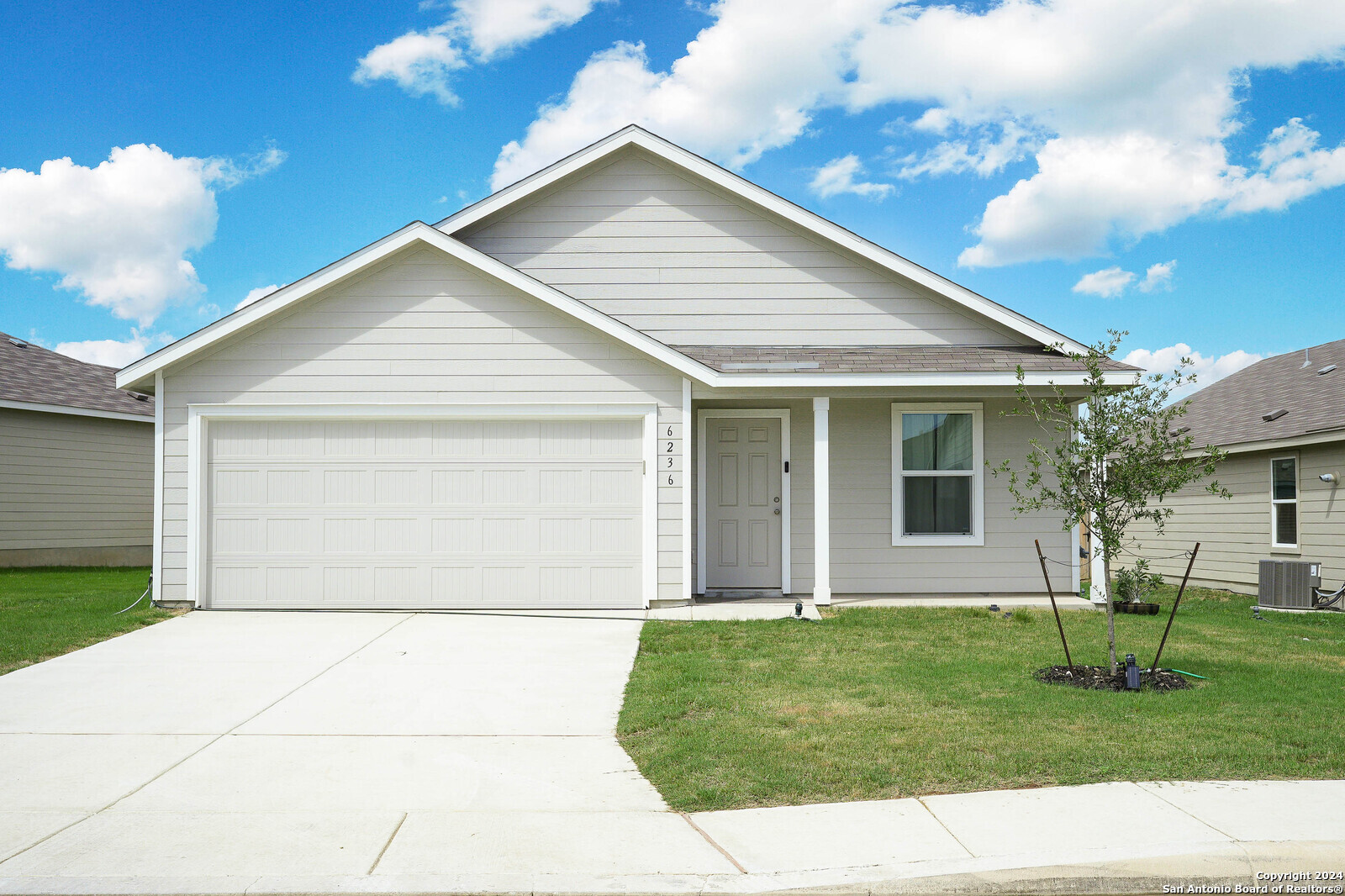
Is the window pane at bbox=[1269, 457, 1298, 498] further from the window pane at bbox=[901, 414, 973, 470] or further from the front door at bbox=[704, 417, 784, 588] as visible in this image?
the front door at bbox=[704, 417, 784, 588]

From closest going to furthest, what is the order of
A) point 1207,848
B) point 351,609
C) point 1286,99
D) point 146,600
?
point 1207,848
point 351,609
point 146,600
point 1286,99

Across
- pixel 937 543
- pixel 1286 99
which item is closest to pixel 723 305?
pixel 937 543

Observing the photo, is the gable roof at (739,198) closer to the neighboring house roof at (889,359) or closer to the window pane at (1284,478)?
the neighboring house roof at (889,359)

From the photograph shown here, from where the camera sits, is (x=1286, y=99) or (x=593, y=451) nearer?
(x=593, y=451)

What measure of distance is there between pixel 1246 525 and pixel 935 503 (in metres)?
7.36

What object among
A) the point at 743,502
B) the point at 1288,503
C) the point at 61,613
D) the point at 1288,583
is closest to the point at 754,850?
the point at 743,502

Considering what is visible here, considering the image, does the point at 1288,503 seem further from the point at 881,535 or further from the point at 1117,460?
the point at 1117,460

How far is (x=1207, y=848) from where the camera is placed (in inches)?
157

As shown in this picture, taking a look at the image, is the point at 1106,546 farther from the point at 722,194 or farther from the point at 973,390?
the point at 722,194

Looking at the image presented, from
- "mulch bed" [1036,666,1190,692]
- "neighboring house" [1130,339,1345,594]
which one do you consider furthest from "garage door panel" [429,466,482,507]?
"neighboring house" [1130,339,1345,594]

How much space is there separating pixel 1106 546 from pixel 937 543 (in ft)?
15.6

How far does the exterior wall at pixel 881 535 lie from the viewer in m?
11.9

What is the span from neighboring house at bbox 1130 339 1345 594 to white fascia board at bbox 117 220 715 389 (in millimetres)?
8838

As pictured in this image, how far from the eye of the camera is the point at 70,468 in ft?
61.9
